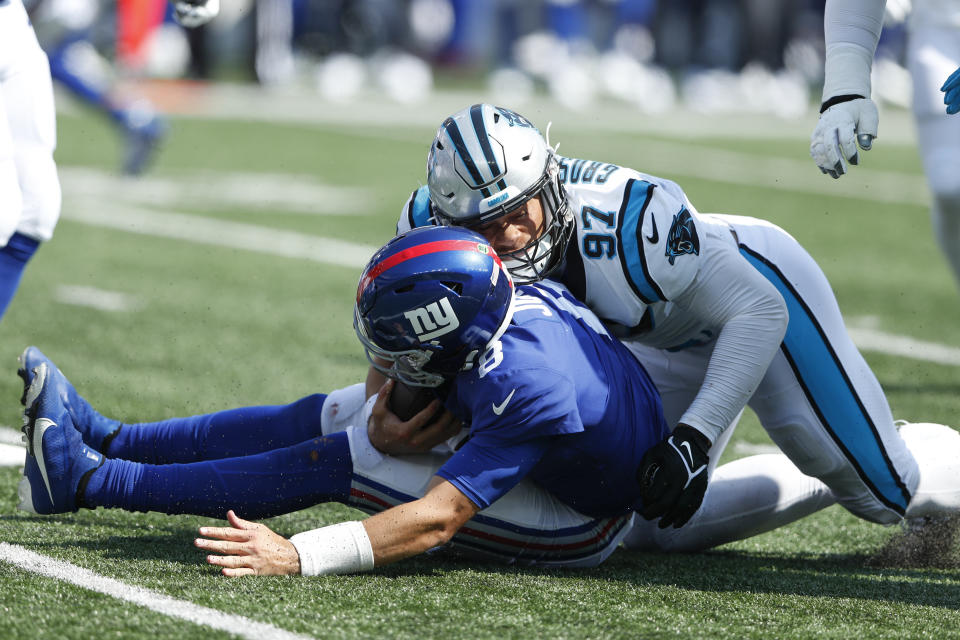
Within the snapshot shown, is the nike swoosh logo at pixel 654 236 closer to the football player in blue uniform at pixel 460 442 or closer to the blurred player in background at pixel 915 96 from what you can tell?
the football player in blue uniform at pixel 460 442

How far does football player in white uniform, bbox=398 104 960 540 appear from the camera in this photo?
290 centimetres

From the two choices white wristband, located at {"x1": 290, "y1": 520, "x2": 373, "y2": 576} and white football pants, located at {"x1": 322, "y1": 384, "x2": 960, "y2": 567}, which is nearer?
white wristband, located at {"x1": 290, "y1": 520, "x2": 373, "y2": 576}

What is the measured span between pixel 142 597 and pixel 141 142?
6.83 meters

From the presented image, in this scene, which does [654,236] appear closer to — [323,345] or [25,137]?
[25,137]

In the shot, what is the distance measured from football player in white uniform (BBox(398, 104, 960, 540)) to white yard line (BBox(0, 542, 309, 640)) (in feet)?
2.78

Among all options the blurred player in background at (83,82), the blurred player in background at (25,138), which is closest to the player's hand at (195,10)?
the blurred player in background at (25,138)

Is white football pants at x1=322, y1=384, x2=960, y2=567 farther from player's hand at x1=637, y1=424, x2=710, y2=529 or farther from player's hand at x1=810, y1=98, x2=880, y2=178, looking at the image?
player's hand at x1=810, y1=98, x2=880, y2=178

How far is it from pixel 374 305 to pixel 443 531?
46cm

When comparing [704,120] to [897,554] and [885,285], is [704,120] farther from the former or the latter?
[897,554]

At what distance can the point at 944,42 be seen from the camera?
353cm

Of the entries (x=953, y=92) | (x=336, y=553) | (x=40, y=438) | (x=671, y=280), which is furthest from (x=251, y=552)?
(x=953, y=92)

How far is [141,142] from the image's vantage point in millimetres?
8922

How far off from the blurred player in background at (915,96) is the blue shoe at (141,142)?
241 inches

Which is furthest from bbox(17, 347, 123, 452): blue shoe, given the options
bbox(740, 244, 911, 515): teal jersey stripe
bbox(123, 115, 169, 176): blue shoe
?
bbox(123, 115, 169, 176): blue shoe
